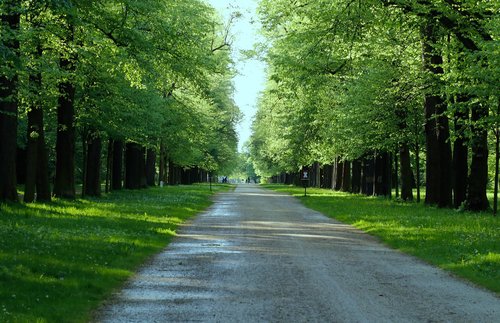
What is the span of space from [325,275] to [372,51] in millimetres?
18547

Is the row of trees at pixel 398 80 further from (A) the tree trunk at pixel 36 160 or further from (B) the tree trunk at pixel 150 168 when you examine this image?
(B) the tree trunk at pixel 150 168

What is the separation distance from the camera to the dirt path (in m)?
7.74

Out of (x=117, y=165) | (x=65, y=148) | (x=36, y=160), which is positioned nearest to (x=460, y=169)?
(x=65, y=148)

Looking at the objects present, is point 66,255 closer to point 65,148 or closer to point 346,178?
point 65,148

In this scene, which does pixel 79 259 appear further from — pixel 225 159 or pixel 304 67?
pixel 225 159

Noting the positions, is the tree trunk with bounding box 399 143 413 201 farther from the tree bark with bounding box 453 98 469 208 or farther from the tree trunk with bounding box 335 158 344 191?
the tree trunk with bounding box 335 158 344 191

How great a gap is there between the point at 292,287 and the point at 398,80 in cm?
2129

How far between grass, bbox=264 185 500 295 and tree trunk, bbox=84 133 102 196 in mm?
12956

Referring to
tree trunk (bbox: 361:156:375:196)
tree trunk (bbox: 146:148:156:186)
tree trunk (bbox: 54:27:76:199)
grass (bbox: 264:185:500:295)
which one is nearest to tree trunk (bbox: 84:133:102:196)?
tree trunk (bbox: 54:27:76:199)

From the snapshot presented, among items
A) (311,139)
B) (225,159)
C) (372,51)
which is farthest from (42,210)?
(225,159)

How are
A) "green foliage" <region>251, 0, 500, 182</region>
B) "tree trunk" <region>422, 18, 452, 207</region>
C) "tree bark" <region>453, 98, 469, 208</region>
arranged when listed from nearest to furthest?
1. "green foliage" <region>251, 0, 500, 182</region>
2. "tree bark" <region>453, 98, 469, 208</region>
3. "tree trunk" <region>422, 18, 452, 207</region>

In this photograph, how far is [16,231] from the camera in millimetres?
14133

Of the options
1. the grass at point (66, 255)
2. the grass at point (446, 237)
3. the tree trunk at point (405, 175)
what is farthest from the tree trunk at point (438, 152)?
the grass at point (66, 255)

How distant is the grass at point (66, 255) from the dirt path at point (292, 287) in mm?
440
